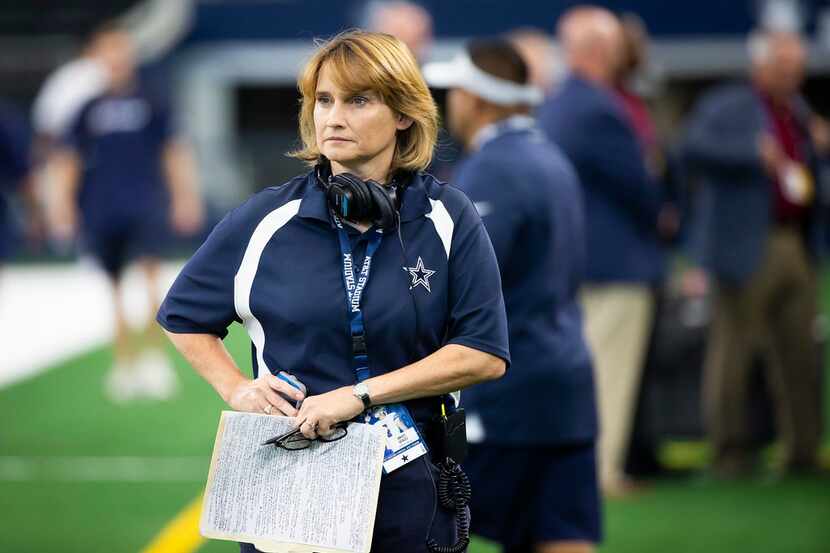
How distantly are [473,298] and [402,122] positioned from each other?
0.43 metres

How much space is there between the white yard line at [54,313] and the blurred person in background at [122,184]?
62 cm

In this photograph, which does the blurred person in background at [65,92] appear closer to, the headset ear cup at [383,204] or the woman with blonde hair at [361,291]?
the woman with blonde hair at [361,291]

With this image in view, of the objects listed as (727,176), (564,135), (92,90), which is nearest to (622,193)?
(564,135)

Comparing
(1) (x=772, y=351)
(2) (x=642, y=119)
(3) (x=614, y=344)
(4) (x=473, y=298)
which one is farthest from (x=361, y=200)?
(1) (x=772, y=351)

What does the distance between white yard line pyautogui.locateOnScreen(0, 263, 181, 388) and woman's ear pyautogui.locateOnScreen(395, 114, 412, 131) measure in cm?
853

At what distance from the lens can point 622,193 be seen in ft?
22.7

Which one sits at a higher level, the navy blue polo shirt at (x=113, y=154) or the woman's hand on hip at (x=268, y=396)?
the navy blue polo shirt at (x=113, y=154)

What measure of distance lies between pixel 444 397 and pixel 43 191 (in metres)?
17.7

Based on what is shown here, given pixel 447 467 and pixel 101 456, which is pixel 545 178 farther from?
pixel 101 456

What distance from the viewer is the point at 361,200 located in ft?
10.0

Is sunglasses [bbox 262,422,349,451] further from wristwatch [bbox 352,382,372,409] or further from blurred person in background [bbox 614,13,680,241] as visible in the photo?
blurred person in background [bbox 614,13,680,241]

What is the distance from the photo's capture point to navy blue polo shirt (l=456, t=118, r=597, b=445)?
454 cm

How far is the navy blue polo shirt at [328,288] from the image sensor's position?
3115 mm

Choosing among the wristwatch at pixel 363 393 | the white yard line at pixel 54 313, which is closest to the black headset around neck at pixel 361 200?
the wristwatch at pixel 363 393
